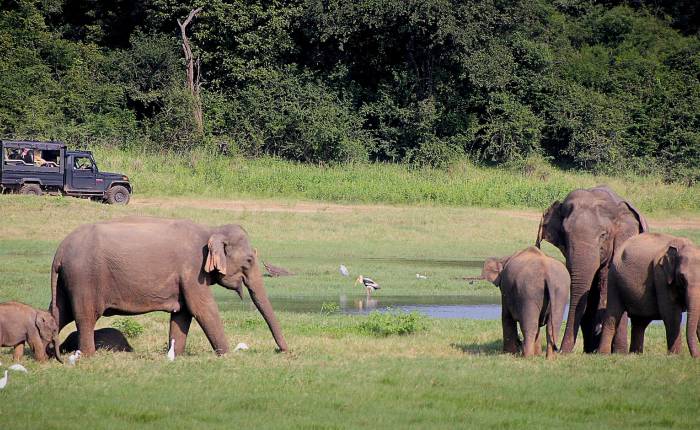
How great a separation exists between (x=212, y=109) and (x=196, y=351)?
36168 mm

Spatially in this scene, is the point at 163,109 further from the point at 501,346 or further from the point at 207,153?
the point at 501,346

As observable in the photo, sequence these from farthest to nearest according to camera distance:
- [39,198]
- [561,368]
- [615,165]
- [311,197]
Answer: [615,165] < [311,197] < [39,198] < [561,368]

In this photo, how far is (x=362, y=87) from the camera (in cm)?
5528

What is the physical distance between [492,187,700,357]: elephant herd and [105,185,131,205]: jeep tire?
24248 millimetres

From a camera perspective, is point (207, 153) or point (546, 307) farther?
point (207, 153)

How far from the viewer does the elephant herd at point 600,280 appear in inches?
586

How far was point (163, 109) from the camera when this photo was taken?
5006 centimetres

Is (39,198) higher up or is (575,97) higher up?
(575,97)

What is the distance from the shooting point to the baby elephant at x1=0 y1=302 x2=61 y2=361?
14.3 metres

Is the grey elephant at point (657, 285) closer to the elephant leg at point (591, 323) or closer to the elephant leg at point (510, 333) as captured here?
the elephant leg at point (591, 323)

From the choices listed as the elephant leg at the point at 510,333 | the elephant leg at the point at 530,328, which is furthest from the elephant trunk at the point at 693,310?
the elephant leg at the point at 510,333

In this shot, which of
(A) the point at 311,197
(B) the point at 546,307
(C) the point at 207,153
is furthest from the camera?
(C) the point at 207,153

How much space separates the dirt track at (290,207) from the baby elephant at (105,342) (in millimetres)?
20699

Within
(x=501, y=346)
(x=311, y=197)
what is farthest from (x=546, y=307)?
(x=311, y=197)
